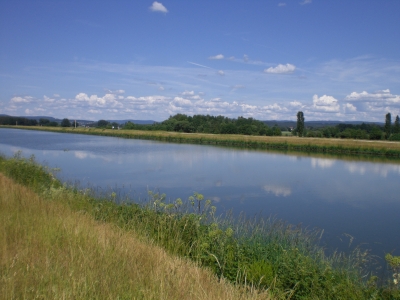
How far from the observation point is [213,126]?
2603 inches

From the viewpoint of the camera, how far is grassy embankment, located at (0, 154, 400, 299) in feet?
8.26

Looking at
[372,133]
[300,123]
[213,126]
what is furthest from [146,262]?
[213,126]

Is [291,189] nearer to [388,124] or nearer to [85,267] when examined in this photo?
[85,267]

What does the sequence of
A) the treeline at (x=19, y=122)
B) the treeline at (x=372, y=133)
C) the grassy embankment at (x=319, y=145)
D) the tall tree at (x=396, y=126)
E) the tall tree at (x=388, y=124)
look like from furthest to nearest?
the treeline at (x=19, y=122) < the tall tree at (x=396, y=126) < the tall tree at (x=388, y=124) < the treeline at (x=372, y=133) < the grassy embankment at (x=319, y=145)

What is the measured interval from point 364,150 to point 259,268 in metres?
28.2

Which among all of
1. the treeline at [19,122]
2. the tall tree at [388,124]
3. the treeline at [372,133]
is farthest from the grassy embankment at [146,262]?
the treeline at [19,122]

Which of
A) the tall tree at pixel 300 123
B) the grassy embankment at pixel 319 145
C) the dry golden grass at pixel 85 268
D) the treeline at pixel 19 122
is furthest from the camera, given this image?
the treeline at pixel 19 122

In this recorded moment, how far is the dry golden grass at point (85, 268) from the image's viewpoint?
240 centimetres

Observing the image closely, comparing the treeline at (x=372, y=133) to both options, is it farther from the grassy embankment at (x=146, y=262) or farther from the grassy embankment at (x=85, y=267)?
the grassy embankment at (x=85, y=267)

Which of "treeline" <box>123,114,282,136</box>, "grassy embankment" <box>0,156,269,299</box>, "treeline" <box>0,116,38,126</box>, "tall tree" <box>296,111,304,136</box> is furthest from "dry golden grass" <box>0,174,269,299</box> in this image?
"treeline" <box>0,116,38,126</box>

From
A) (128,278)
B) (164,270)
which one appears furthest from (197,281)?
(128,278)

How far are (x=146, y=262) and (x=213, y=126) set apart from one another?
6326 centimetres

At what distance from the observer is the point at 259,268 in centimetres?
380

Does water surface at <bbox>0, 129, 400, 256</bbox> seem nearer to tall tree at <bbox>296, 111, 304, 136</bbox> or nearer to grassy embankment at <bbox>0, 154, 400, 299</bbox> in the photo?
grassy embankment at <bbox>0, 154, 400, 299</bbox>
